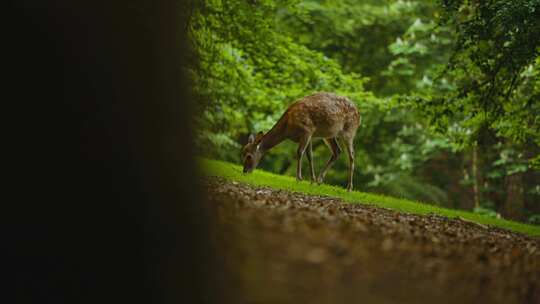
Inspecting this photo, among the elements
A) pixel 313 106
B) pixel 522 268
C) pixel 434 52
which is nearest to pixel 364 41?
pixel 434 52

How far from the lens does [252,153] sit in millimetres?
11461

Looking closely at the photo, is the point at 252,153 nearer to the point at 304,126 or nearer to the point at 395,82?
the point at 304,126

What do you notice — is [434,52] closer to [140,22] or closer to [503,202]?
[503,202]

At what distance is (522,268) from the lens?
4.83 m

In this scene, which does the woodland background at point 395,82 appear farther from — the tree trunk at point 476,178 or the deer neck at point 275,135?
the deer neck at point 275,135

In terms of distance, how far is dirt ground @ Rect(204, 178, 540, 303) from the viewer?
262cm

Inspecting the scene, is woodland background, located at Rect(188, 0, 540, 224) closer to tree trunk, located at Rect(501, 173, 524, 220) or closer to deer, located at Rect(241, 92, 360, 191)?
tree trunk, located at Rect(501, 173, 524, 220)

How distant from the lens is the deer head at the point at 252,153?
11.4 metres

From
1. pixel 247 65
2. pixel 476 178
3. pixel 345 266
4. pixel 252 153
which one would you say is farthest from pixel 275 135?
pixel 476 178

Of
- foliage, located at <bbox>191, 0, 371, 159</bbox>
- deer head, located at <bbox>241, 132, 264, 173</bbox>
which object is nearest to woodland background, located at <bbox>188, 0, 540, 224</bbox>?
foliage, located at <bbox>191, 0, 371, 159</bbox>

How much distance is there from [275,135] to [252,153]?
1.87ft

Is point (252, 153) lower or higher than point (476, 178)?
lower

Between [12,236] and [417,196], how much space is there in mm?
19940

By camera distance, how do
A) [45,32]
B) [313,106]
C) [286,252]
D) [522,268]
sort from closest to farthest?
[45,32]
[286,252]
[522,268]
[313,106]
